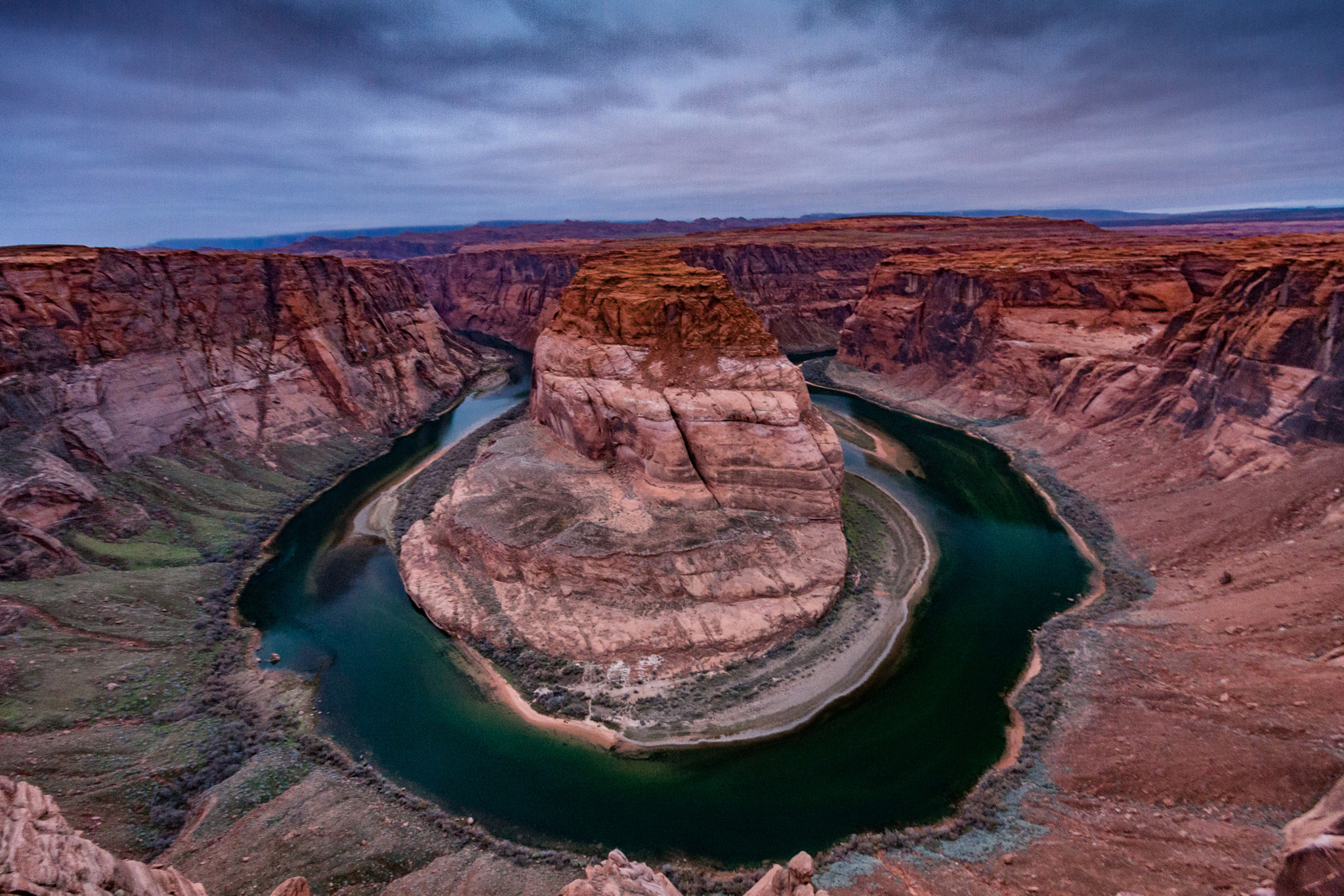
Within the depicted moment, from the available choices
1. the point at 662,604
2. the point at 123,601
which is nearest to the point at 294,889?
the point at 662,604

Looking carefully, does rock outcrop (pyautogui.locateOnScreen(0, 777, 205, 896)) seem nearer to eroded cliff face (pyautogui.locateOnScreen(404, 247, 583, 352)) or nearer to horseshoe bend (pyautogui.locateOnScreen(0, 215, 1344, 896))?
horseshoe bend (pyautogui.locateOnScreen(0, 215, 1344, 896))

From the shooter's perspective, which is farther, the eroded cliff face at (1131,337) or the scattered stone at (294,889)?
the eroded cliff face at (1131,337)

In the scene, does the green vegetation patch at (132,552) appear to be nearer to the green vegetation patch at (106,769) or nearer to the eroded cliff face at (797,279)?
the green vegetation patch at (106,769)

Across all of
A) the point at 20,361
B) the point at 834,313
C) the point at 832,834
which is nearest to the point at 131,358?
the point at 20,361

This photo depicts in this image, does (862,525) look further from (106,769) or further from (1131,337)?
(106,769)

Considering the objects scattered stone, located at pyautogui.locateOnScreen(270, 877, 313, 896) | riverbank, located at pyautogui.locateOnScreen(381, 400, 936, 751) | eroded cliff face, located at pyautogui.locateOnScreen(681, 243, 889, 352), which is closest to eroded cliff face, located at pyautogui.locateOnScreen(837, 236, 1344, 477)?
eroded cliff face, located at pyautogui.locateOnScreen(681, 243, 889, 352)

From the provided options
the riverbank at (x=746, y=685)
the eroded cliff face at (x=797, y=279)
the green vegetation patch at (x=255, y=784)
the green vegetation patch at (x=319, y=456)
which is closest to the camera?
the green vegetation patch at (x=255, y=784)

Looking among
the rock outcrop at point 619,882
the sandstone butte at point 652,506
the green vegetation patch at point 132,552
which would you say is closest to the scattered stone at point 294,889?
the rock outcrop at point 619,882
